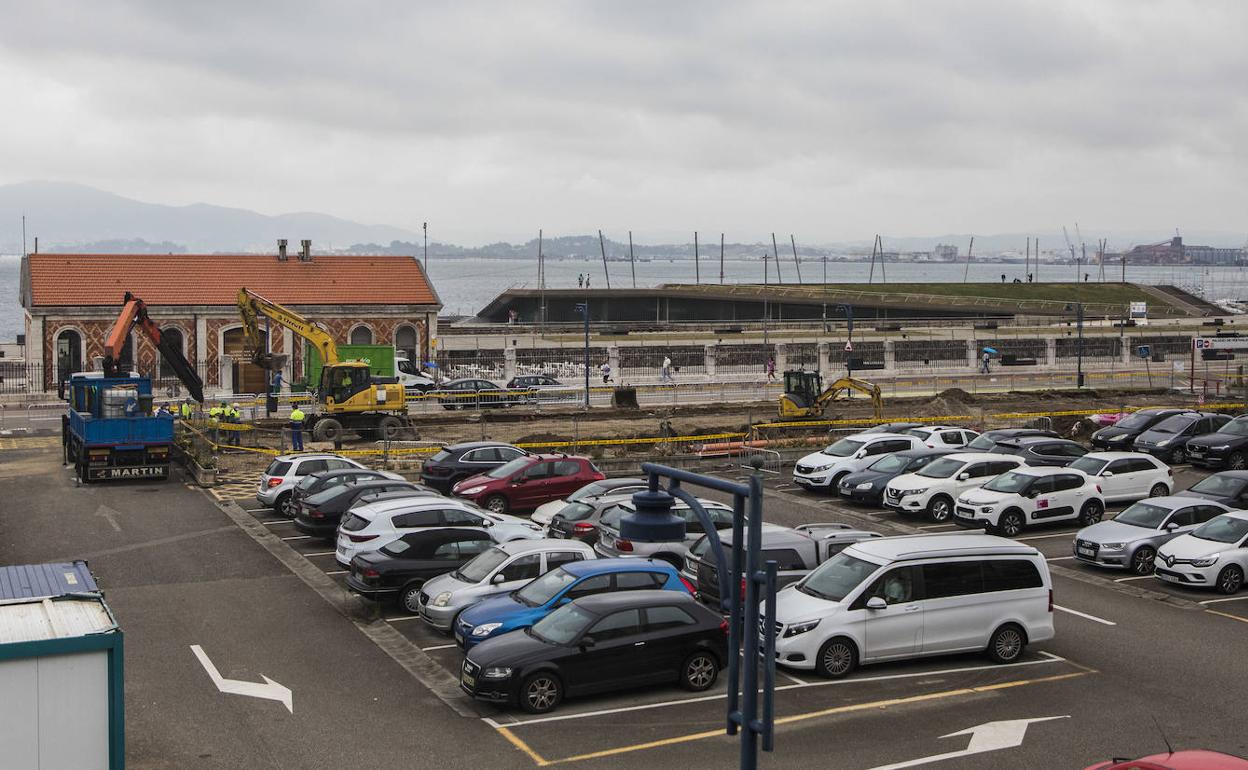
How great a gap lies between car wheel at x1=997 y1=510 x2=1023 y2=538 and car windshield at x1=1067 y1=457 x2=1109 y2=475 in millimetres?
3980

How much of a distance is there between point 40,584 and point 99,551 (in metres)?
13.5

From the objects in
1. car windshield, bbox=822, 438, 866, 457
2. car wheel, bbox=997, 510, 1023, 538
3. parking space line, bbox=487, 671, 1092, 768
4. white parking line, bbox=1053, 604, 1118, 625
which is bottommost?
parking space line, bbox=487, 671, 1092, 768

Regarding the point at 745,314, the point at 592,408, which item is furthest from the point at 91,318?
the point at 745,314

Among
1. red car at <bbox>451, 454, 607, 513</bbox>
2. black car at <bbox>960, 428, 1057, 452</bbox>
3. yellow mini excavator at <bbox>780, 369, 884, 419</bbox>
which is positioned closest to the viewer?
red car at <bbox>451, 454, 607, 513</bbox>

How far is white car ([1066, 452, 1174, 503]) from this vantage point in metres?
29.6

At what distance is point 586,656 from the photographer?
15594 mm

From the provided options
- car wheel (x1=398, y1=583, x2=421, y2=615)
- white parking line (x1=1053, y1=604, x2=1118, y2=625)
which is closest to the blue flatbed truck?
car wheel (x1=398, y1=583, x2=421, y2=615)

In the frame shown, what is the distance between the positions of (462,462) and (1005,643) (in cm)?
1573

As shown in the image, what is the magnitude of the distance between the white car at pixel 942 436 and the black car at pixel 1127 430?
17.3 ft

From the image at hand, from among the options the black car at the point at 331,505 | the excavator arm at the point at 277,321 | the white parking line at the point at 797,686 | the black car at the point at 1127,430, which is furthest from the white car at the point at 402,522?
the excavator arm at the point at 277,321

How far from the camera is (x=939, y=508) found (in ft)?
92.2

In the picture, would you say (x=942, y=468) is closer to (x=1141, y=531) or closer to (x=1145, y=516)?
(x=1145, y=516)

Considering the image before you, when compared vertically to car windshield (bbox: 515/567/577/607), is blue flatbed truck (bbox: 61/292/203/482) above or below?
above

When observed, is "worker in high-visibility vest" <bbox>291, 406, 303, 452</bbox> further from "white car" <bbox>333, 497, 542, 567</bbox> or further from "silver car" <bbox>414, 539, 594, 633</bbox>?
"silver car" <bbox>414, 539, 594, 633</bbox>
